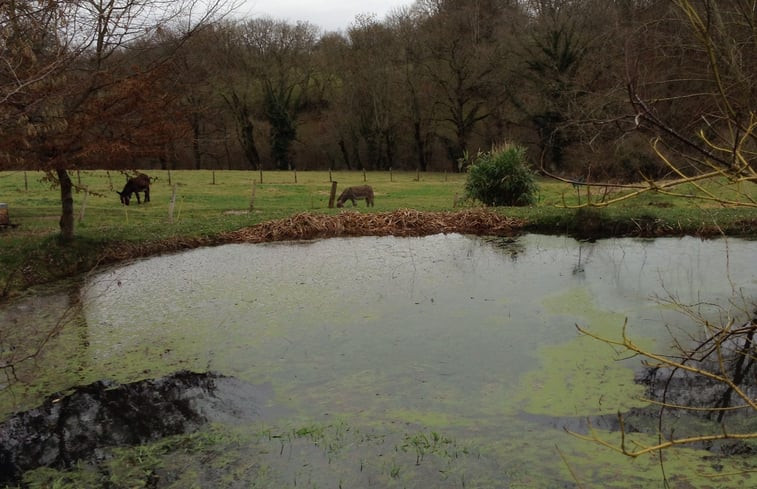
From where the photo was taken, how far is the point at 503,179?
17328 mm

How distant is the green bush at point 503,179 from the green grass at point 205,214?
1.06 meters

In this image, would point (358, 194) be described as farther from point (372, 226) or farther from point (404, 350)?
point (404, 350)

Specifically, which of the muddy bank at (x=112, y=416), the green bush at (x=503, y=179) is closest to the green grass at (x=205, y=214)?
the green bush at (x=503, y=179)

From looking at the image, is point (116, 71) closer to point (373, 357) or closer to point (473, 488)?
point (373, 357)

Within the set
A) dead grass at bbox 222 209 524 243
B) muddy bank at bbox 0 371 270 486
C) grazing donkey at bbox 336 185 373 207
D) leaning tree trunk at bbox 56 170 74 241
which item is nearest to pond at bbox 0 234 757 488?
muddy bank at bbox 0 371 270 486

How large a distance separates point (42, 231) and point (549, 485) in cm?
1437

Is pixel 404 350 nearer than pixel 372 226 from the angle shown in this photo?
Yes

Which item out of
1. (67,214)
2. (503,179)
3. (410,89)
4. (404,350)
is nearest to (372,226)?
(503,179)

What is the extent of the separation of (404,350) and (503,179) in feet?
36.9

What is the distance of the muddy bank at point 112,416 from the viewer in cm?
502

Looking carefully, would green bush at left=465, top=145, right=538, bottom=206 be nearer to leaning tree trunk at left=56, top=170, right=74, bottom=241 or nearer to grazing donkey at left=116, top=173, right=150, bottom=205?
leaning tree trunk at left=56, top=170, right=74, bottom=241

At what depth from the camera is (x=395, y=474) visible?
448 cm

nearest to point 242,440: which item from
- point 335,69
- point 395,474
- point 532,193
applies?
point 395,474

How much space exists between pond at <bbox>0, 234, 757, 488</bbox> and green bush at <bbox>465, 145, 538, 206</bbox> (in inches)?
204
